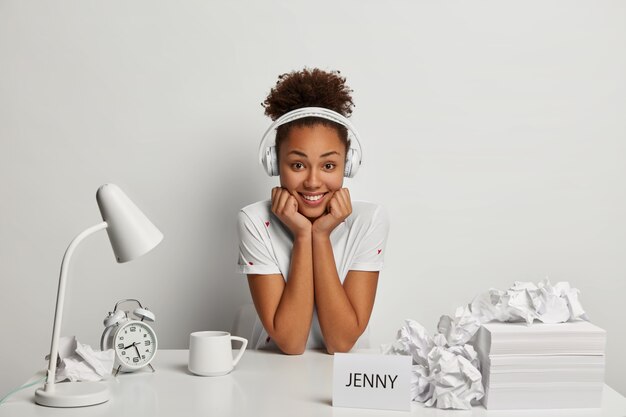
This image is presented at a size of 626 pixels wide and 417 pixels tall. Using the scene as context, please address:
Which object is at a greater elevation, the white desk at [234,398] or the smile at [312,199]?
the smile at [312,199]

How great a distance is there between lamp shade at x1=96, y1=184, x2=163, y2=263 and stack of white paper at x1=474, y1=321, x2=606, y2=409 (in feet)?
2.12

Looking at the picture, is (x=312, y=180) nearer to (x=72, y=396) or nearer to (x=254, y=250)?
(x=254, y=250)

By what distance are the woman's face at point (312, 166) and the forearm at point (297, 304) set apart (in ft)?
0.31

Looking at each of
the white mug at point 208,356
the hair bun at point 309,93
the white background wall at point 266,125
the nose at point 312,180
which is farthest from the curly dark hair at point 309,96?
the white mug at point 208,356

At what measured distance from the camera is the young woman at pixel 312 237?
1.81m

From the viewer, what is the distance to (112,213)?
1300mm

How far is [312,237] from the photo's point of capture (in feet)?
6.12

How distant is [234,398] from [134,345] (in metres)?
0.31

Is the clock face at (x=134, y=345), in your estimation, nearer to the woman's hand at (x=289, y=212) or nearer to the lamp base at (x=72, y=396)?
the lamp base at (x=72, y=396)

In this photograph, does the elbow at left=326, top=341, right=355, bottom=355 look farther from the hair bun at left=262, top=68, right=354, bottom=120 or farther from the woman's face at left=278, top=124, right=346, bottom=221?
the hair bun at left=262, top=68, right=354, bottom=120

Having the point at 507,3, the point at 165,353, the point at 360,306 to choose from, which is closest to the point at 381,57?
the point at 507,3

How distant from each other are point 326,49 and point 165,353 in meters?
1.27

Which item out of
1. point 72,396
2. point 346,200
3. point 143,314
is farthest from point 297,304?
point 72,396

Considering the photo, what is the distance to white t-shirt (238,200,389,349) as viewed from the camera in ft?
Answer: 6.21
